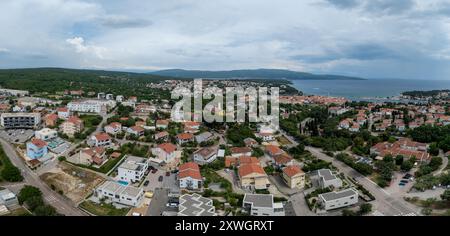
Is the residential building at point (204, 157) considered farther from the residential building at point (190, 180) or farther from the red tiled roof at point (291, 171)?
the red tiled roof at point (291, 171)

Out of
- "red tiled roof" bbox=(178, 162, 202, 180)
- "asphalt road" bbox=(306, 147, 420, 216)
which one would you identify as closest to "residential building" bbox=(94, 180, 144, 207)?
"red tiled roof" bbox=(178, 162, 202, 180)

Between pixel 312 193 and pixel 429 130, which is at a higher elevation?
pixel 429 130

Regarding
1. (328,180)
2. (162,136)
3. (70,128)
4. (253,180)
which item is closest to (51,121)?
(70,128)

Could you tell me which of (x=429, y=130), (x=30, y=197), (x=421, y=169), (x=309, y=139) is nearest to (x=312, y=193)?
(x=421, y=169)

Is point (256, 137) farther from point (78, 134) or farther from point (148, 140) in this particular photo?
point (78, 134)

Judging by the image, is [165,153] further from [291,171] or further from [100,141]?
[291,171]

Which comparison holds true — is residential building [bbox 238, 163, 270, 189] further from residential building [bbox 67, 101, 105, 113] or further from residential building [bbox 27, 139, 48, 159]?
residential building [bbox 67, 101, 105, 113]
